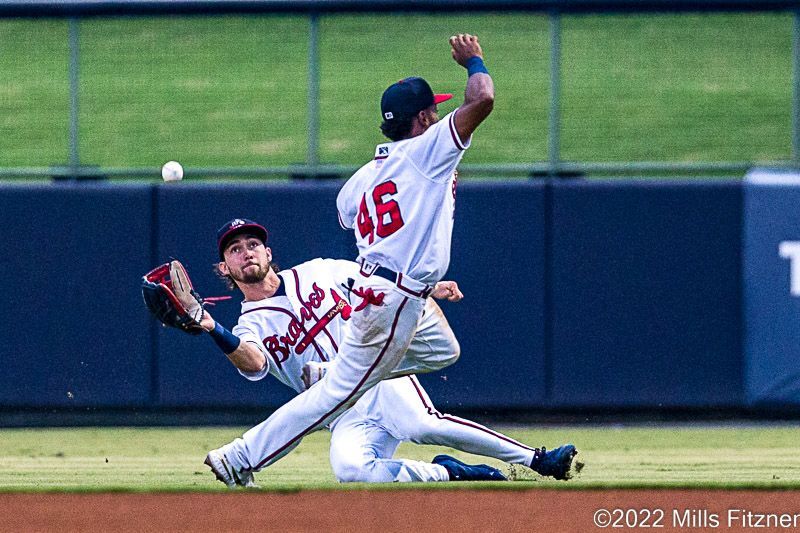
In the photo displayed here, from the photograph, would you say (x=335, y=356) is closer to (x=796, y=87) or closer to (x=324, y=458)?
(x=324, y=458)

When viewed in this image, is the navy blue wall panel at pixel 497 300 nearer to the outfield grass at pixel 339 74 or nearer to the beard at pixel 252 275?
the outfield grass at pixel 339 74

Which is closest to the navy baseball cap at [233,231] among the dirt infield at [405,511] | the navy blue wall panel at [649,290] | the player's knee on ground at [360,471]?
the player's knee on ground at [360,471]

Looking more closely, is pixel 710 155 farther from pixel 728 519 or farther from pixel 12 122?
pixel 728 519

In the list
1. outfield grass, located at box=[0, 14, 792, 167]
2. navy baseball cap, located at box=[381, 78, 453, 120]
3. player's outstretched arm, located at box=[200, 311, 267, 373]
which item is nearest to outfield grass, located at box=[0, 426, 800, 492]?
player's outstretched arm, located at box=[200, 311, 267, 373]

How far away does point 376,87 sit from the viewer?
8641 mm

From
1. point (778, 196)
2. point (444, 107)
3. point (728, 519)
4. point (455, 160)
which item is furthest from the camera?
A: point (444, 107)

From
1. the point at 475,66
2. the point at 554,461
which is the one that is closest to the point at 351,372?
the point at 554,461

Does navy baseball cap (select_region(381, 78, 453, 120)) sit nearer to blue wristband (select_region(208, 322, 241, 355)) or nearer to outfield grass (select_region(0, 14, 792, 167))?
blue wristband (select_region(208, 322, 241, 355))

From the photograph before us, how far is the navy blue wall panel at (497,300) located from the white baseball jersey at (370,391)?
2.22 metres

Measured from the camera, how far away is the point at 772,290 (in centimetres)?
796

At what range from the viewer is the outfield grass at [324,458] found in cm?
548

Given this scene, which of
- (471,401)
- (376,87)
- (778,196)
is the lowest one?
(471,401)

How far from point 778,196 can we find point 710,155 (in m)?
0.84

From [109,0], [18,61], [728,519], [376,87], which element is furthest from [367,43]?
[728,519]
